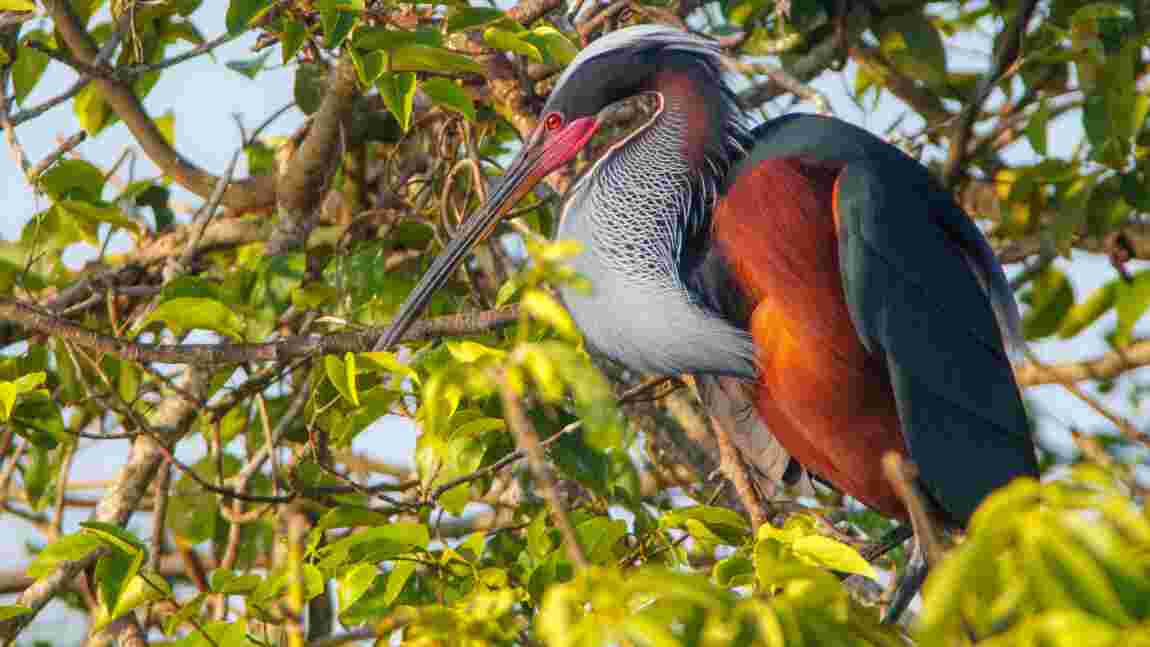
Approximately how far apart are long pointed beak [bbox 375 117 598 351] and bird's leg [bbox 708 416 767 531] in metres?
0.59

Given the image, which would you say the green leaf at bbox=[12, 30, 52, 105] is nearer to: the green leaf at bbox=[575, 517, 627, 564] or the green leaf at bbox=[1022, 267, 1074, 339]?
the green leaf at bbox=[575, 517, 627, 564]

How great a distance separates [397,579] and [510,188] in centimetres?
89

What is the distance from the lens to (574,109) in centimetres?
268

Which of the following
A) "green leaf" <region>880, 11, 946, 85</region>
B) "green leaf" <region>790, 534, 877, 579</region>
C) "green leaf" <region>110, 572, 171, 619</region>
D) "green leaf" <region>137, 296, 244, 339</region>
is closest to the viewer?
"green leaf" <region>790, 534, 877, 579</region>

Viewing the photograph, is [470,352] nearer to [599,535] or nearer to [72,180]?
[599,535]

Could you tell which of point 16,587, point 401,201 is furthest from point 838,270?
point 16,587

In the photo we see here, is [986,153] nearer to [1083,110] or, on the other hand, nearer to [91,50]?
[1083,110]

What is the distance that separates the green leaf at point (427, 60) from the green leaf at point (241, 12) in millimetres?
225

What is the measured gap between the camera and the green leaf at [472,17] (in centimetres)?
230

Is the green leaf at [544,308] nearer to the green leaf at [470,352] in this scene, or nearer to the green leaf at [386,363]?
the green leaf at [470,352]

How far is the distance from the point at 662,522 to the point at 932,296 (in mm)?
836

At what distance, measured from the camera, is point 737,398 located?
2.80 m

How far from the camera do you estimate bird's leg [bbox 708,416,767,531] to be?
8.23 feet

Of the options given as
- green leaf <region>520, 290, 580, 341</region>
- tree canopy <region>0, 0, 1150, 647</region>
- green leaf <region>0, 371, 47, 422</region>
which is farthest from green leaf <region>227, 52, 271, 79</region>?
green leaf <region>520, 290, 580, 341</region>
